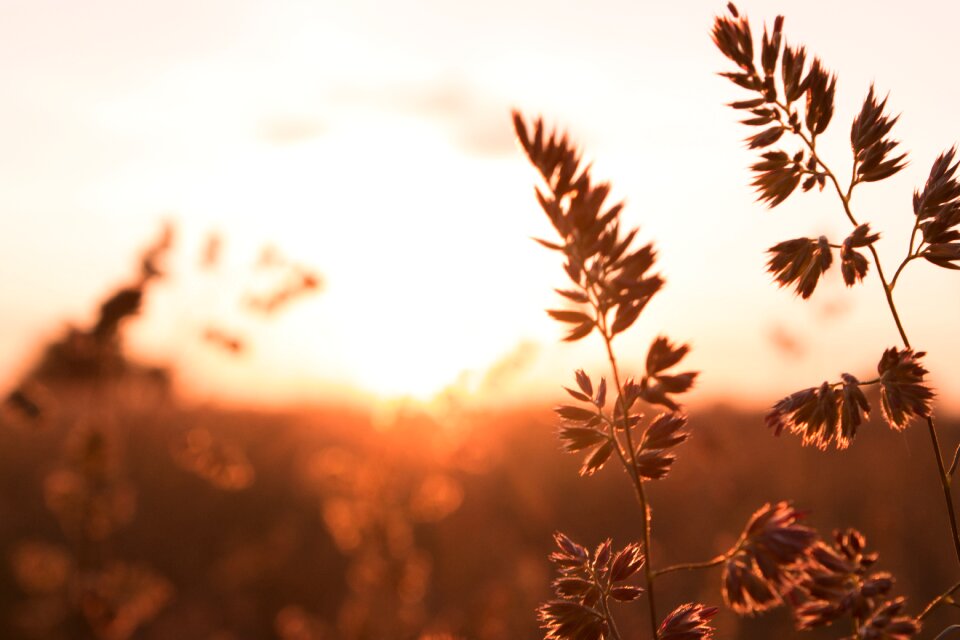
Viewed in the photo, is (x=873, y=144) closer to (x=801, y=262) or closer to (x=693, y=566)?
(x=801, y=262)

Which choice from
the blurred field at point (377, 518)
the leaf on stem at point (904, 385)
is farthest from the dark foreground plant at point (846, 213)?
the blurred field at point (377, 518)

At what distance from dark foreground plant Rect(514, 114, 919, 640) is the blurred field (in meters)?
3.60

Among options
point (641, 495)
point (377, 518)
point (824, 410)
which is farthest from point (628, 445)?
point (377, 518)

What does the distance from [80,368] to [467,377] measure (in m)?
2.17

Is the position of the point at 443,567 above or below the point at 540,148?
below

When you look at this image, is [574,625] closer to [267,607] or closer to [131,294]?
[131,294]

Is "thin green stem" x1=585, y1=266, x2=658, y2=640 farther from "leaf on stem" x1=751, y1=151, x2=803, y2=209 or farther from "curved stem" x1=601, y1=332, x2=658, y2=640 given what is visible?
"leaf on stem" x1=751, y1=151, x2=803, y2=209

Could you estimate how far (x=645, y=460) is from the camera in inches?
54.3

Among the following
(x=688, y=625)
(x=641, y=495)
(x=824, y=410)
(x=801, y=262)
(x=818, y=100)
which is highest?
(x=818, y=100)

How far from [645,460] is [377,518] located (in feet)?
18.2

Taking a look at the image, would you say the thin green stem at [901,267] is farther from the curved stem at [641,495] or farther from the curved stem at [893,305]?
the curved stem at [641,495]

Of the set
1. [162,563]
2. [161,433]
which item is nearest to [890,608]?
[162,563]

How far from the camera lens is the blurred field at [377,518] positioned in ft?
20.5

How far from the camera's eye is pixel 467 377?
5.33m
